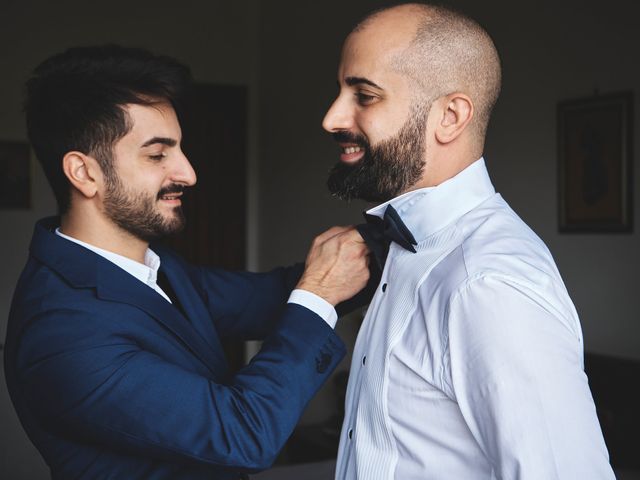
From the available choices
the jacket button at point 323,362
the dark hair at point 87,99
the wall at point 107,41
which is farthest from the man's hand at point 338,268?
the wall at point 107,41

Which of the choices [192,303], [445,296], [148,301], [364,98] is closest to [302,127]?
[192,303]

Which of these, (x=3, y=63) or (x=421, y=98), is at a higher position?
(x=3, y=63)

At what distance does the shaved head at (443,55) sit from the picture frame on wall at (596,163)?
170 cm

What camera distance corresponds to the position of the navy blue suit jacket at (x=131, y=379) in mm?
1395

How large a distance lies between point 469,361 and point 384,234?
42 cm

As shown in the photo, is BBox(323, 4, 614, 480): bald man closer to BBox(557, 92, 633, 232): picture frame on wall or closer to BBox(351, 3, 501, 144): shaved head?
BBox(351, 3, 501, 144): shaved head

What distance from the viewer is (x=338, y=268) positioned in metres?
1.59

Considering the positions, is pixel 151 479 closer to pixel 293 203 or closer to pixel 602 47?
pixel 602 47

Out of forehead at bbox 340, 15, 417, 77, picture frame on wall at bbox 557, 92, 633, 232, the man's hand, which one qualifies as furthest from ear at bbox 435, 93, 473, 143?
picture frame on wall at bbox 557, 92, 633, 232

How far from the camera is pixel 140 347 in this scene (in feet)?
4.98

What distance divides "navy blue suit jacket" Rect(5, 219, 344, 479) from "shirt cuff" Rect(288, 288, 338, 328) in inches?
0.8

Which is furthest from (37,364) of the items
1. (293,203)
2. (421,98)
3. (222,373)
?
(293,203)

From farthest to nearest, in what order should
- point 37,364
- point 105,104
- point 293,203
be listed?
point 293,203 → point 105,104 → point 37,364

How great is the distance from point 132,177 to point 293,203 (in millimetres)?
3645
